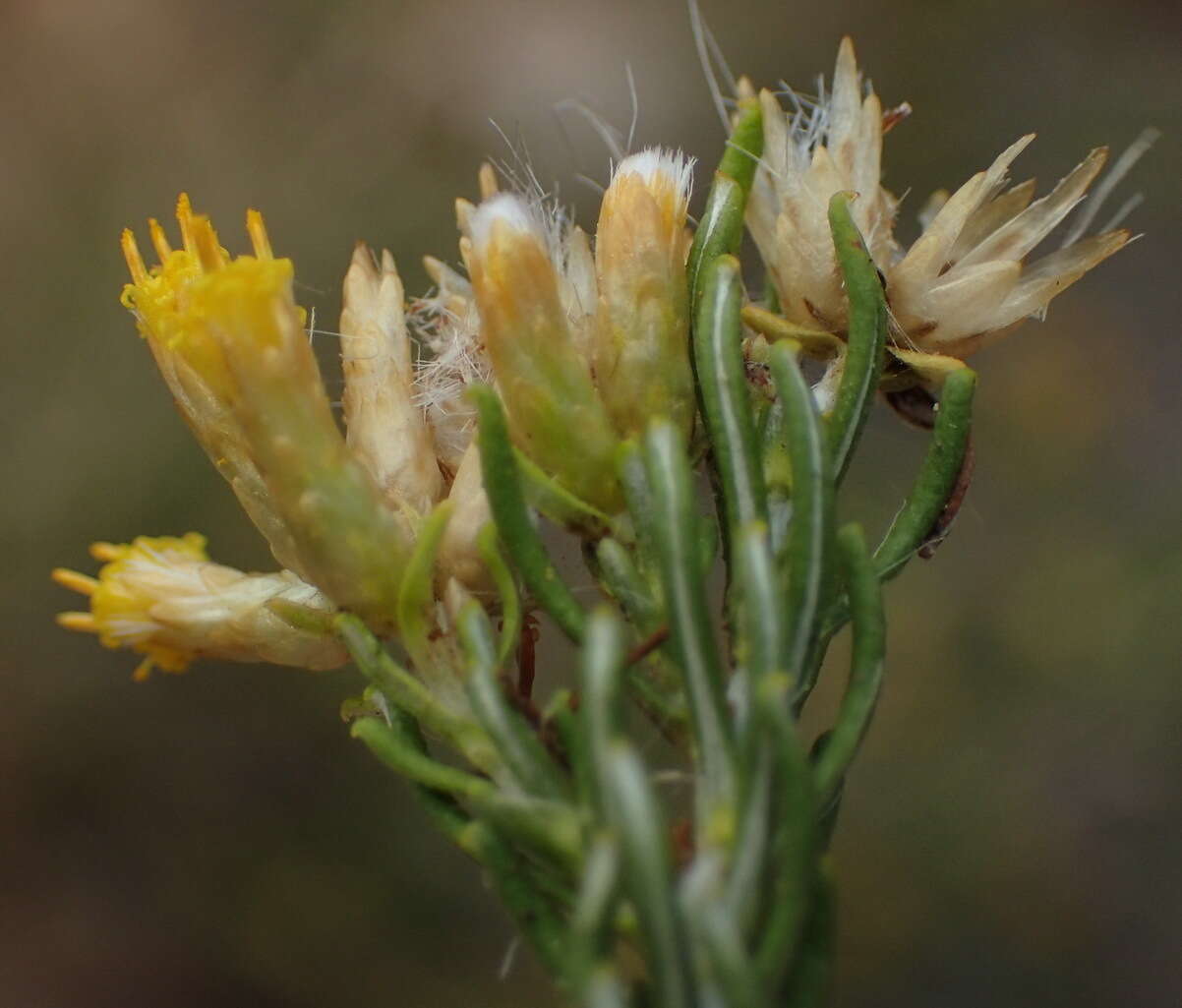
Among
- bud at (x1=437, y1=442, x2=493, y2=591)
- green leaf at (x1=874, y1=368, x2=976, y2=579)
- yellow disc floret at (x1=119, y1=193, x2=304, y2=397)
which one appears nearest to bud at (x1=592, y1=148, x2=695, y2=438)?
bud at (x1=437, y1=442, x2=493, y2=591)

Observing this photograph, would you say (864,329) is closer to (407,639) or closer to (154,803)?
(407,639)

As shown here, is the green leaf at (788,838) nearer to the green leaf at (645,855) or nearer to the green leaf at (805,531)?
the green leaf at (645,855)

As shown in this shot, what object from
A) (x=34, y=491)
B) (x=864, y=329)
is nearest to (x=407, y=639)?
(x=864, y=329)

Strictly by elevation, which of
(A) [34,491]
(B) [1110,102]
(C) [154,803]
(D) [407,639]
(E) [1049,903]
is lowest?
(E) [1049,903]

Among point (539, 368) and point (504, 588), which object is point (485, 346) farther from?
point (504, 588)

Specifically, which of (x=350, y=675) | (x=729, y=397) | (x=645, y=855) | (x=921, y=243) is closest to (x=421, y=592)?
(x=729, y=397)

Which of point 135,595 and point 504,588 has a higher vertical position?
point 135,595

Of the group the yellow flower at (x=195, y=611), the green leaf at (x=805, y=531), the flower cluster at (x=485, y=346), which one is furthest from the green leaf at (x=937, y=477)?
the yellow flower at (x=195, y=611)

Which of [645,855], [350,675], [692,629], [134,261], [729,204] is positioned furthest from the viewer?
[350,675]

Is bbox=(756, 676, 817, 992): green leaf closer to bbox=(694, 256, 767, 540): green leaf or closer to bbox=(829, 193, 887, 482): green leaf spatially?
bbox=(694, 256, 767, 540): green leaf
